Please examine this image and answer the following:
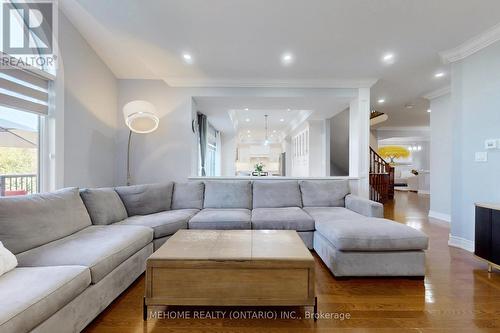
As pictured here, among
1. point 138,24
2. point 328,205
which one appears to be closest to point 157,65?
point 138,24

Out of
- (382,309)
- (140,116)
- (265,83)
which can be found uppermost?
(265,83)

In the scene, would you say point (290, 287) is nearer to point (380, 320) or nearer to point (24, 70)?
point (380, 320)

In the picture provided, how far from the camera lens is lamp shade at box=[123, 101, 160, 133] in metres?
3.21

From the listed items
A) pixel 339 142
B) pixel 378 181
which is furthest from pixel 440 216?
pixel 339 142

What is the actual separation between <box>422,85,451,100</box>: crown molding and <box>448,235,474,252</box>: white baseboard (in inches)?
118

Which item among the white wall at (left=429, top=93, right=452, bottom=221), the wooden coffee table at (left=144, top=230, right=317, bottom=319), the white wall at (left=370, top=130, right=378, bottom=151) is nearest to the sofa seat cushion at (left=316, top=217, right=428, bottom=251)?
the wooden coffee table at (left=144, top=230, right=317, bottom=319)

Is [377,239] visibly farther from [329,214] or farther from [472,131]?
[472,131]

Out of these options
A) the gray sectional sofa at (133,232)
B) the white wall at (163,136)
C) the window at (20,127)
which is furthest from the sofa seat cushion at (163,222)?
the white wall at (163,136)

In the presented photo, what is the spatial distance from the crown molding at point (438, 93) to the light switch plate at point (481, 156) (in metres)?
2.18

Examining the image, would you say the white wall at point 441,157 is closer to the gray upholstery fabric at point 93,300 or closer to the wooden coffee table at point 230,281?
the wooden coffee table at point 230,281

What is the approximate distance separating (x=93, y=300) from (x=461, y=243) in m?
4.30

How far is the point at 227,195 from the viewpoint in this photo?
362 cm

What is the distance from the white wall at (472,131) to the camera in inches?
114

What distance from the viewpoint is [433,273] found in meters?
2.46
